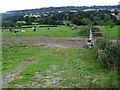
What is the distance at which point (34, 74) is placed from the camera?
38.5 feet

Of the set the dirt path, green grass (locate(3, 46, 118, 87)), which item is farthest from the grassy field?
the dirt path

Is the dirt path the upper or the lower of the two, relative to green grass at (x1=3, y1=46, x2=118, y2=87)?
lower

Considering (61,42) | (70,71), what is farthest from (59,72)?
(61,42)

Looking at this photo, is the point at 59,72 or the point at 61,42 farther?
the point at 61,42

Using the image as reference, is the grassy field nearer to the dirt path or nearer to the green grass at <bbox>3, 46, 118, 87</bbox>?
the green grass at <bbox>3, 46, 118, 87</bbox>

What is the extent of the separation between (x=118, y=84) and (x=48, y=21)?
35324mm

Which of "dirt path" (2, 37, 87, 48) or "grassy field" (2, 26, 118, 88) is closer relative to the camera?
"grassy field" (2, 26, 118, 88)

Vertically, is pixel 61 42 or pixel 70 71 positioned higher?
pixel 70 71

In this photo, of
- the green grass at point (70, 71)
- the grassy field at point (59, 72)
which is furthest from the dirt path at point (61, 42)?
the grassy field at point (59, 72)

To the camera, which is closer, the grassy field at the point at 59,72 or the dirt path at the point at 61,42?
the grassy field at the point at 59,72

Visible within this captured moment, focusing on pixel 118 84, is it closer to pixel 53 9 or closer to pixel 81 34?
pixel 81 34

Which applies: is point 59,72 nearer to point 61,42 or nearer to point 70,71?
point 70,71

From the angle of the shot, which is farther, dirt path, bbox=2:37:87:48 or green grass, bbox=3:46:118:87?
dirt path, bbox=2:37:87:48

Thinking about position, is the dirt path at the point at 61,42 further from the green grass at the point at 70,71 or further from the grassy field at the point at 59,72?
the grassy field at the point at 59,72
